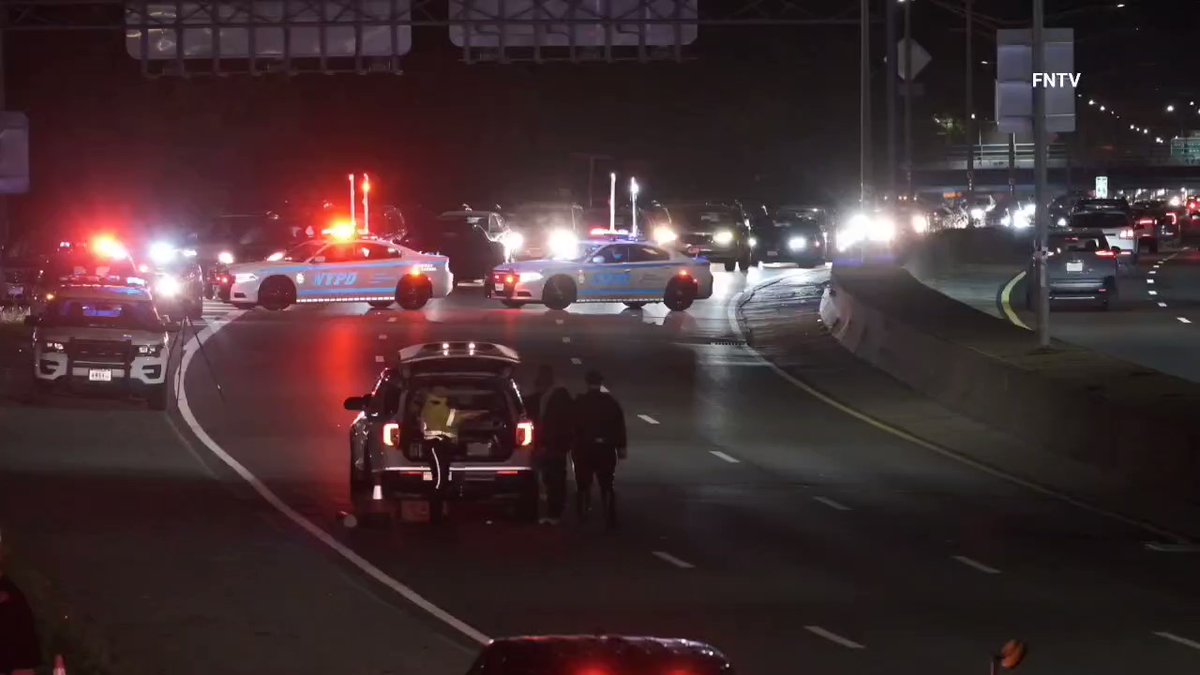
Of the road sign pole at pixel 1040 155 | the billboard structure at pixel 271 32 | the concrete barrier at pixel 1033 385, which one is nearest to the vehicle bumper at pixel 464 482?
the concrete barrier at pixel 1033 385

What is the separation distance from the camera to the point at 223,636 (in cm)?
1318

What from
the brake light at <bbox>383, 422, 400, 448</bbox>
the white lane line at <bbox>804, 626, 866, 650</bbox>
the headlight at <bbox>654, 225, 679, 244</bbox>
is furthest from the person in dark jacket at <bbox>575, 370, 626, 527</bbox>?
the headlight at <bbox>654, 225, 679, 244</bbox>

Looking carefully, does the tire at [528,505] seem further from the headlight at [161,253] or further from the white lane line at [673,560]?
the headlight at [161,253]

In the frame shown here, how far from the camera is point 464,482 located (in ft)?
60.3

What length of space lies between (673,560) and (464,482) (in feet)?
7.86

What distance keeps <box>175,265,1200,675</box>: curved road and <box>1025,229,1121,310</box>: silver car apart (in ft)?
50.9

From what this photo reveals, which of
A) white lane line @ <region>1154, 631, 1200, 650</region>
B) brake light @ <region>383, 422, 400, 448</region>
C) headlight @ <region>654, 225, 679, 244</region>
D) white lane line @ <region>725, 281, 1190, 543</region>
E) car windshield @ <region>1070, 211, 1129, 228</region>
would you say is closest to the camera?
white lane line @ <region>1154, 631, 1200, 650</region>

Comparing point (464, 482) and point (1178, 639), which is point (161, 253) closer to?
point (464, 482)

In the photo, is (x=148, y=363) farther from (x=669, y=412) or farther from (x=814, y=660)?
(x=814, y=660)

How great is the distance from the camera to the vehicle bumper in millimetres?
18359

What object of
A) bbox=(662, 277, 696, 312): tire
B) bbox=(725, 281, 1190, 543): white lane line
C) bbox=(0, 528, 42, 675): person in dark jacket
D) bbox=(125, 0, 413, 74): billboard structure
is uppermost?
bbox=(125, 0, 413, 74): billboard structure

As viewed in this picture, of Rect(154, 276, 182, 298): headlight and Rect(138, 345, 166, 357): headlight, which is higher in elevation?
Rect(154, 276, 182, 298): headlight

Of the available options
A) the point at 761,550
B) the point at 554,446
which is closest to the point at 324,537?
the point at 554,446

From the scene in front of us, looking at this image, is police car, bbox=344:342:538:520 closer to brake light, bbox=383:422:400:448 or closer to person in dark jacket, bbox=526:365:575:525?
brake light, bbox=383:422:400:448
